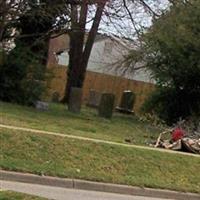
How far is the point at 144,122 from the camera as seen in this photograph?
27328 millimetres

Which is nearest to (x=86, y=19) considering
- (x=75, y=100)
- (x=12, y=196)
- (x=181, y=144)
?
(x=75, y=100)

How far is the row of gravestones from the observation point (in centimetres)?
2792

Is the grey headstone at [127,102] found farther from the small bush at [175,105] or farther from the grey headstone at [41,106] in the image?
the grey headstone at [41,106]

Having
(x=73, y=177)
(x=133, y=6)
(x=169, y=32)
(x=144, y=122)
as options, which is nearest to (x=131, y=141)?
(x=73, y=177)

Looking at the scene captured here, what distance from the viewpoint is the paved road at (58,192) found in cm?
1154

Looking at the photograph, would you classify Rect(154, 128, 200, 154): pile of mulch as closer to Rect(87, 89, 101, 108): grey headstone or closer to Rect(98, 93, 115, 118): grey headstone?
Rect(98, 93, 115, 118): grey headstone

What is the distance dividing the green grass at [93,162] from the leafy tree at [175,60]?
12.4 metres

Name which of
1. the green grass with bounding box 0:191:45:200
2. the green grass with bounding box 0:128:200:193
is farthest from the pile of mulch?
the green grass with bounding box 0:191:45:200

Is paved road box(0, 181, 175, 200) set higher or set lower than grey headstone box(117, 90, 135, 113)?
lower

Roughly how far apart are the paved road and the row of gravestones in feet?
49.3

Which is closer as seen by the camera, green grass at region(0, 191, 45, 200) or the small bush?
green grass at region(0, 191, 45, 200)

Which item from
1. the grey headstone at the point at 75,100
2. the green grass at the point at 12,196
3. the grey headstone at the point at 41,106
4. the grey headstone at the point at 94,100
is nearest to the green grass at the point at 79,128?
the grey headstone at the point at 41,106

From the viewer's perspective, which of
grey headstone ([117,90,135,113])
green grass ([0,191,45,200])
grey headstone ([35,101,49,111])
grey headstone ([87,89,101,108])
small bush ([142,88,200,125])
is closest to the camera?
green grass ([0,191,45,200])

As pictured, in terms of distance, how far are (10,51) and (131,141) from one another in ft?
33.1
